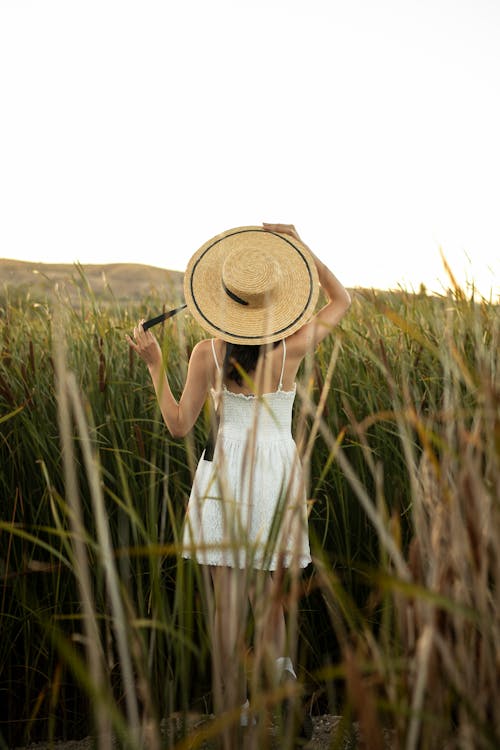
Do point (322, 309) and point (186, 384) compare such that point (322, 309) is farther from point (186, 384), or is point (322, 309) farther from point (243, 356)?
point (186, 384)

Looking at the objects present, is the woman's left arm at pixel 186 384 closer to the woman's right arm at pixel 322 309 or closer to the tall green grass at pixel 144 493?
the tall green grass at pixel 144 493

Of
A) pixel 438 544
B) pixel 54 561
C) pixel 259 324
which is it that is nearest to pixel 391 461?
pixel 259 324

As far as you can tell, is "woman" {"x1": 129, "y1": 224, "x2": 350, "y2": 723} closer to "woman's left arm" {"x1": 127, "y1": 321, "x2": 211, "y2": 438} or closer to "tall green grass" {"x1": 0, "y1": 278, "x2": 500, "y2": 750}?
"woman's left arm" {"x1": 127, "y1": 321, "x2": 211, "y2": 438}

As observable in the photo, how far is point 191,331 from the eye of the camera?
15.7 ft

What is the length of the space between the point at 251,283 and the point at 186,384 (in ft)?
1.34

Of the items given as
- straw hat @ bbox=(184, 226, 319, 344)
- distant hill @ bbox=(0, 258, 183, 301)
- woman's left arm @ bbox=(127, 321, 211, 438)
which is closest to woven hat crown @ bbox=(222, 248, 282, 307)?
straw hat @ bbox=(184, 226, 319, 344)

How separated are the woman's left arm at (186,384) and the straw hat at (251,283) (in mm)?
153

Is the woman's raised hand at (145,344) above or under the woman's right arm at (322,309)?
under

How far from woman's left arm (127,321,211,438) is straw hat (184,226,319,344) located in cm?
15

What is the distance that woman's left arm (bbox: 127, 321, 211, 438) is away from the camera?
8.56 feet

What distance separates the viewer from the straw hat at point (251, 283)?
263 centimetres

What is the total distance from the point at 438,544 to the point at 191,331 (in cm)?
362

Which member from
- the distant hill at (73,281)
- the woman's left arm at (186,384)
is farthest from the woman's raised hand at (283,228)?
the distant hill at (73,281)

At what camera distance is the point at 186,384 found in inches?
105
